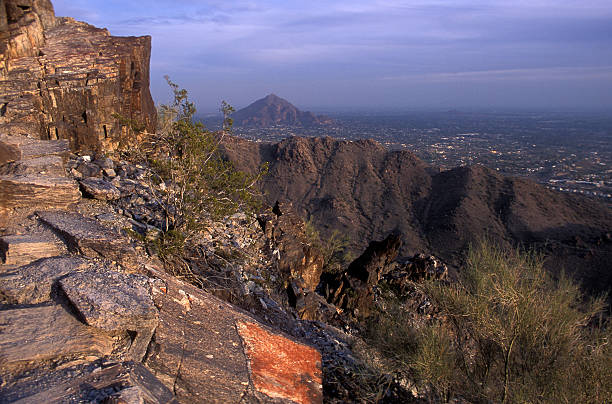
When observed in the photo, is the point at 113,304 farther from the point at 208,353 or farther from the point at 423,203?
the point at 423,203

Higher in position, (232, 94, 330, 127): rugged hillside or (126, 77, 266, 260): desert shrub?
(232, 94, 330, 127): rugged hillside

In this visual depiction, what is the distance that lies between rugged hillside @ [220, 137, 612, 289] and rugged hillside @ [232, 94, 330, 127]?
144 feet

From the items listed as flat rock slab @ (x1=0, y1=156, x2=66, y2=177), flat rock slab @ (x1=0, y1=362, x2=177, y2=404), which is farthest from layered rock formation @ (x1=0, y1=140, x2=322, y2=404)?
flat rock slab @ (x1=0, y1=156, x2=66, y2=177)

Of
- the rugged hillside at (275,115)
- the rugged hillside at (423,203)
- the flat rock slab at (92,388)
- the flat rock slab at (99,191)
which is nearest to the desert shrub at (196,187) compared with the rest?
the flat rock slab at (99,191)

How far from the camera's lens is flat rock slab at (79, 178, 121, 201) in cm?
529

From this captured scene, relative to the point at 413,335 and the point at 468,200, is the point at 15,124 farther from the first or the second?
the point at 468,200

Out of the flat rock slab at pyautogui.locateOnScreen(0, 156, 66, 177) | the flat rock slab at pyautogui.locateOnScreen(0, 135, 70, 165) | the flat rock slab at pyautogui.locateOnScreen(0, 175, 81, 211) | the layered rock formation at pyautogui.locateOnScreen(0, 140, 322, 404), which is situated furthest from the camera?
the flat rock slab at pyautogui.locateOnScreen(0, 135, 70, 165)

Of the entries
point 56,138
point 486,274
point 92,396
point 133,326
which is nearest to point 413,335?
point 486,274

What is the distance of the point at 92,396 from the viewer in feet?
7.06

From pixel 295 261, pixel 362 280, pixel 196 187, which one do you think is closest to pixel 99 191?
pixel 196 187

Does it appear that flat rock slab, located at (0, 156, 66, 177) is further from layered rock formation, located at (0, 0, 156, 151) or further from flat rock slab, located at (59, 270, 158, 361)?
flat rock slab, located at (59, 270, 158, 361)

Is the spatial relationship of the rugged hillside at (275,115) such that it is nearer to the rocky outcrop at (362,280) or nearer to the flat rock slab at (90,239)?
the rocky outcrop at (362,280)

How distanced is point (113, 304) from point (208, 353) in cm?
94

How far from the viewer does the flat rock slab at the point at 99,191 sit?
17.3 ft
